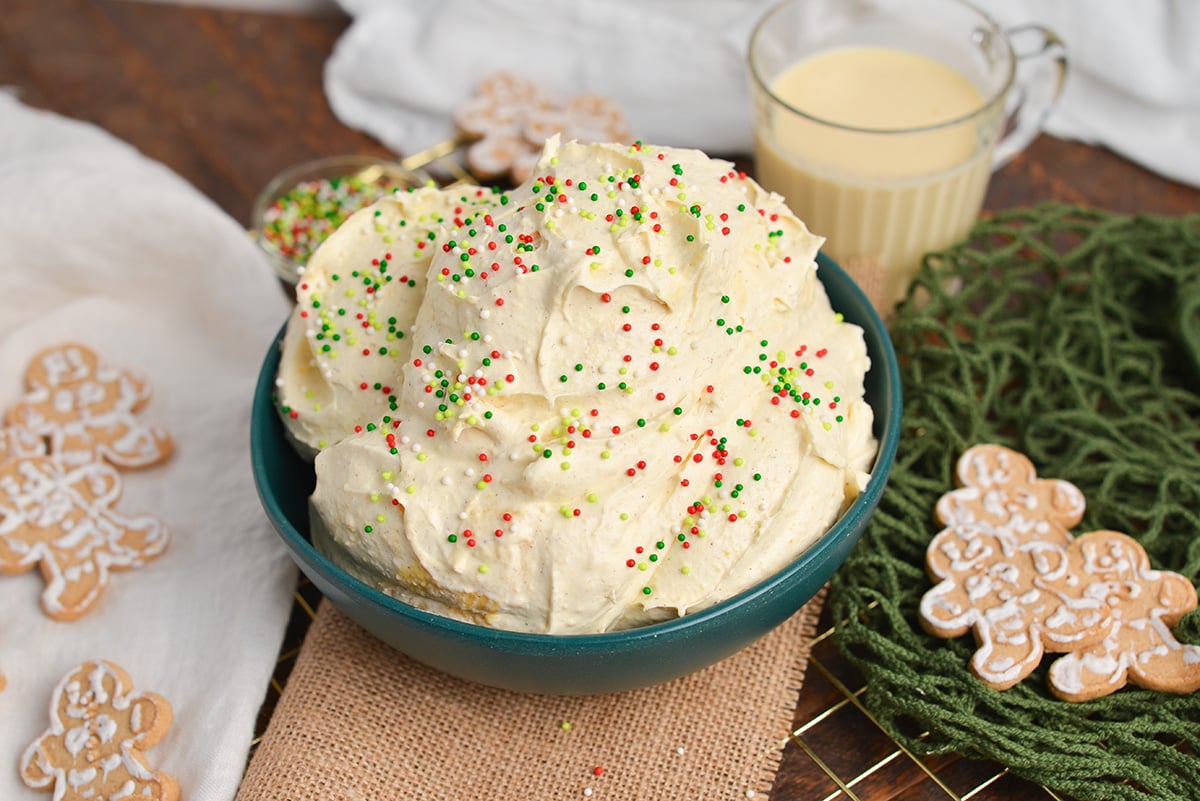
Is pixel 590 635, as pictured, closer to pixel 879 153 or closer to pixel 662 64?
pixel 879 153

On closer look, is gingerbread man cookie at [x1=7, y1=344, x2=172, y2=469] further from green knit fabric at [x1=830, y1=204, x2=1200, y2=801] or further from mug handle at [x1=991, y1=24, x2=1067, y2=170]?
mug handle at [x1=991, y1=24, x2=1067, y2=170]

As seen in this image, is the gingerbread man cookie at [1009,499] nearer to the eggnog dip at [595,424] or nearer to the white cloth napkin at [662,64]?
the eggnog dip at [595,424]

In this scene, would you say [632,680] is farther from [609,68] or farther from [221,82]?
[221,82]

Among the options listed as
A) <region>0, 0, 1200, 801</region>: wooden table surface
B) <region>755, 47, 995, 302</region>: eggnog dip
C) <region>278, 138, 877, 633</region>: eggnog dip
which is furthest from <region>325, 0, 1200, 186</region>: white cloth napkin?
<region>278, 138, 877, 633</region>: eggnog dip

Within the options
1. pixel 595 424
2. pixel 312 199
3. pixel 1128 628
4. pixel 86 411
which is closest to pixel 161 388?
pixel 86 411

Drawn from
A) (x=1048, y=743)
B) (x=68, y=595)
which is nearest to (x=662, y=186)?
(x=1048, y=743)

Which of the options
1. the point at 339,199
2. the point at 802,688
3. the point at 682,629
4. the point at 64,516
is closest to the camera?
the point at 682,629
